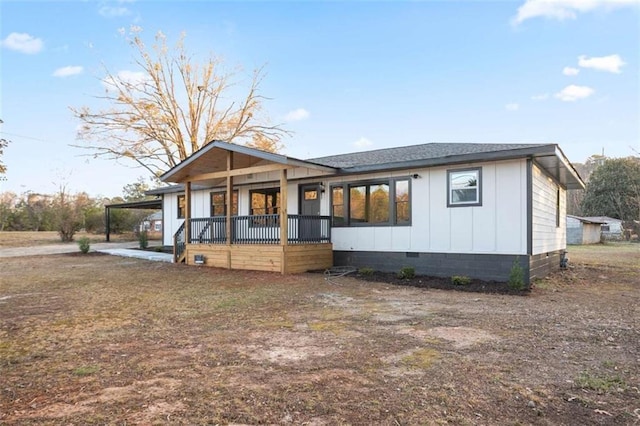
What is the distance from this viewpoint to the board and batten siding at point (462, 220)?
8.57 m

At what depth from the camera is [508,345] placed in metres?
4.22

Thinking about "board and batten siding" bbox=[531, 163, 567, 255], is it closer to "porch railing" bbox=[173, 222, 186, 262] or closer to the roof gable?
the roof gable

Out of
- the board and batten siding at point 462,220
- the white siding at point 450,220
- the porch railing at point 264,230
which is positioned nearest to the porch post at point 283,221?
the porch railing at point 264,230

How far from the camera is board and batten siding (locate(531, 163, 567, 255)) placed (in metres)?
9.04

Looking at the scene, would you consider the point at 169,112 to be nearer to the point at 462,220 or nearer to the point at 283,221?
the point at 283,221

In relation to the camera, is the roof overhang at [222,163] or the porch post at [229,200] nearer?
the roof overhang at [222,163]

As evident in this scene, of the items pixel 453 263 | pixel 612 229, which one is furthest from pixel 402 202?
pixel 612 229

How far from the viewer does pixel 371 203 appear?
10906 millimetres

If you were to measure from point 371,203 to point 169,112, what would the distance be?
1863 cm

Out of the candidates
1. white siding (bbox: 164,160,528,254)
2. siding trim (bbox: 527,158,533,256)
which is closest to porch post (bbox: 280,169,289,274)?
white siding (bbox: 164,160,528,254)

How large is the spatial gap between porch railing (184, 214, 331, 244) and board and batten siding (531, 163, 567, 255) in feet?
17.5

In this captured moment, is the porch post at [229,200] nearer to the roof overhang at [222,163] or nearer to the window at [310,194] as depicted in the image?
the roof overhang at [222,163]

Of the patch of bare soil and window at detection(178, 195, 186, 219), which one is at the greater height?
window at detection(178, 195, 186, 219)

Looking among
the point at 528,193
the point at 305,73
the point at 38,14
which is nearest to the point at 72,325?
the point at 528,193
